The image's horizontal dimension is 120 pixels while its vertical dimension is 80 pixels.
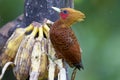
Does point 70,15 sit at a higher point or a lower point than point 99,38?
higher

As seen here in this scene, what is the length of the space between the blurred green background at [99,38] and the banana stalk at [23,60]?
2.83 ft

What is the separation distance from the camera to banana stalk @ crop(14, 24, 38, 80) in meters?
2.83

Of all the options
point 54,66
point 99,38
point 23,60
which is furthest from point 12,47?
point 99,38

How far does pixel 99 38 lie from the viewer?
12.8ft

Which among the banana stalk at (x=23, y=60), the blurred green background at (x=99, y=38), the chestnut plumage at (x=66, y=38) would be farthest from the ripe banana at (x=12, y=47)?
the blurred green background at (x=99, y=38)

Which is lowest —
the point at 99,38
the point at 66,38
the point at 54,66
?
the point at 99,38

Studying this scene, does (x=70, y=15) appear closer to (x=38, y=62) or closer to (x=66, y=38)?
(x=66, y=38)

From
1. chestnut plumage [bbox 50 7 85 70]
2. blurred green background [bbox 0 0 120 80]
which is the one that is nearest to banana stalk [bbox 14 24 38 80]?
chestnut plumage [bbox 50 7 85 70]

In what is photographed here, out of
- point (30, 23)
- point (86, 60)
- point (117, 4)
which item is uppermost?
point (30, 23)

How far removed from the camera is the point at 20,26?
3062mm

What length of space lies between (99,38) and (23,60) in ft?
3.79

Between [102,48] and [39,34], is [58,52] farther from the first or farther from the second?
[102,48]

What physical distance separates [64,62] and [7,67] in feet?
0.85

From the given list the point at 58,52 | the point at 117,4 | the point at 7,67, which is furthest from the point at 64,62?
the point at 117,4
